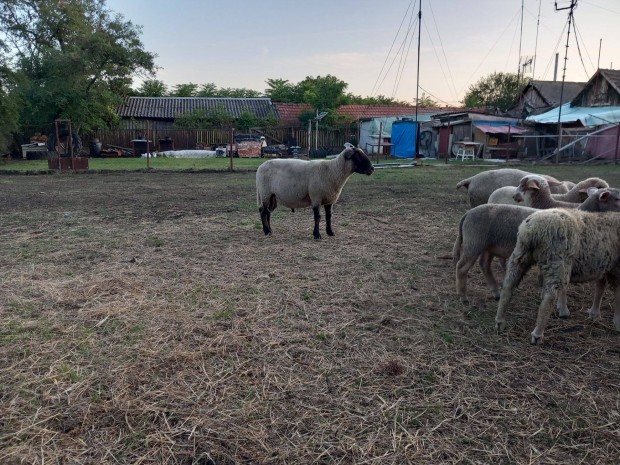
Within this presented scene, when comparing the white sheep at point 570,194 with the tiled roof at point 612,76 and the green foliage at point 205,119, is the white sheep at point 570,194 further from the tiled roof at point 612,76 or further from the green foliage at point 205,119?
the green foliage at point 205,119

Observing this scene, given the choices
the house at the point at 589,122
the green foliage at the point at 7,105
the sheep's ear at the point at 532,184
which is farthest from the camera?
the house at the point at 589,122

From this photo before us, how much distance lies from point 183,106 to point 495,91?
116 feet

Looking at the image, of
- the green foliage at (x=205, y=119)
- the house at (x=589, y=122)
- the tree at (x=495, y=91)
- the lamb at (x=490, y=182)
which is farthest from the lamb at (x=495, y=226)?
the tree at (x=495, y=91)

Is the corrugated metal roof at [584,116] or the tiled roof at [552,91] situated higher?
the tiled roof at [552,91]

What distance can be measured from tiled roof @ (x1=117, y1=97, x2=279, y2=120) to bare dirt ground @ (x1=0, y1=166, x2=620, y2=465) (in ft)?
124

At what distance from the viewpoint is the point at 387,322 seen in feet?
13.7

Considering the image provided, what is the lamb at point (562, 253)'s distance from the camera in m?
3.69

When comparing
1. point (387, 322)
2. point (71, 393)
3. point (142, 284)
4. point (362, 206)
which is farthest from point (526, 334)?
point (362, 206)

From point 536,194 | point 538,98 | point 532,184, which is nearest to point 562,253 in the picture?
point 532,184

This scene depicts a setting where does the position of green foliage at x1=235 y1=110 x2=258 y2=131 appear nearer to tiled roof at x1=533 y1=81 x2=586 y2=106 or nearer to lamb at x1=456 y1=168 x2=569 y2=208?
tiled roof at x1=533 y1=81 x2=586 y2=106

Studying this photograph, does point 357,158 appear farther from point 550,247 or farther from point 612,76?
point 612,76

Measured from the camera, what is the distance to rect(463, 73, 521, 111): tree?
49.2 m

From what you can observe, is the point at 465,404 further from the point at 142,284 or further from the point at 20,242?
the point at 20,242

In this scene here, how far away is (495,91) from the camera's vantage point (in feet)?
172
